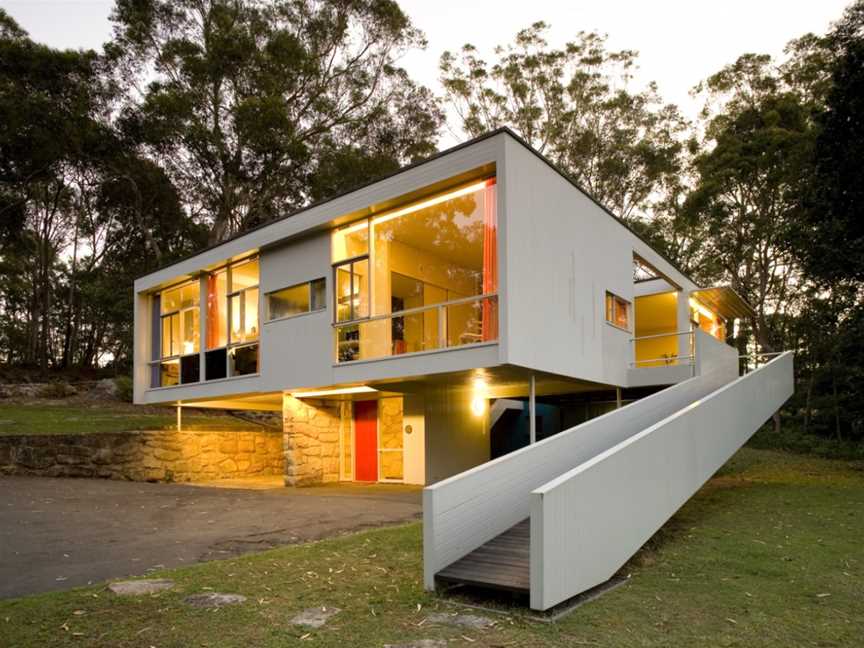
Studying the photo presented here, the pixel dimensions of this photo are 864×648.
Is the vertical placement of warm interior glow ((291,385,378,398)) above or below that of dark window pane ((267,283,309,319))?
below

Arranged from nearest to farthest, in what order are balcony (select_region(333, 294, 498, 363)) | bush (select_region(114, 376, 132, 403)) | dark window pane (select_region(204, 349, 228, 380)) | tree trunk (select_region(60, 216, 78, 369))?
1. balcony (select_region(333, 294, 498, 363))
2. dark window pane (select_region(204, 349, 228, 380))
3. bush (select_region(114, 376, 132, 403))
4. tree trunk (select_region(60, 216, 78, 369))

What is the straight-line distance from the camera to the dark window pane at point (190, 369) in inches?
638

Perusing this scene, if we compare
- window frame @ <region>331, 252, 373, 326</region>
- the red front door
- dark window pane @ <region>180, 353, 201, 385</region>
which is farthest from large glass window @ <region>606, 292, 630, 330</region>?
dark window pane @ <region>180, 353, 201, 385</region>

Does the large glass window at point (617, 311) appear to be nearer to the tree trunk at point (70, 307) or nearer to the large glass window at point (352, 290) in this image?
the large glass window at point (352, 290)

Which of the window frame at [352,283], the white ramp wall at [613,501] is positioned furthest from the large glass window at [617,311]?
the window frame at [352,283]

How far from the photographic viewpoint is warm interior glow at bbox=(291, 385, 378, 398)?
13546 mm

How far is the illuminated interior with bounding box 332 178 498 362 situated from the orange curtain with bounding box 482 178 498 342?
2cm

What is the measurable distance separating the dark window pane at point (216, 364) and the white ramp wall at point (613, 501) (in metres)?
10.5

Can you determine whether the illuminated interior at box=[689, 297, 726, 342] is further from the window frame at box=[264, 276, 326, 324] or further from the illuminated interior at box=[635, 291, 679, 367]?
the window frame at box=[264, 276, 326, 324]

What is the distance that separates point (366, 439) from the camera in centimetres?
1591

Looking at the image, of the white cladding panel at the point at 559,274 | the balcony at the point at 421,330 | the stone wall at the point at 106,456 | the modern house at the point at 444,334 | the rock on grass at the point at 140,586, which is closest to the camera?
the rock on grass at the point at 140,586

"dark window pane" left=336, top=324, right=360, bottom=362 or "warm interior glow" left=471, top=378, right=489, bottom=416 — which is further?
"warm interior glow" left=471, top=378, right=489, bottom=416

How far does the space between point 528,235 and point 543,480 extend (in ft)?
15.7

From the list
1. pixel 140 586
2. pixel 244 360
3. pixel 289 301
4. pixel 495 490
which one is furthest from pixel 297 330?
pixel 140 586
